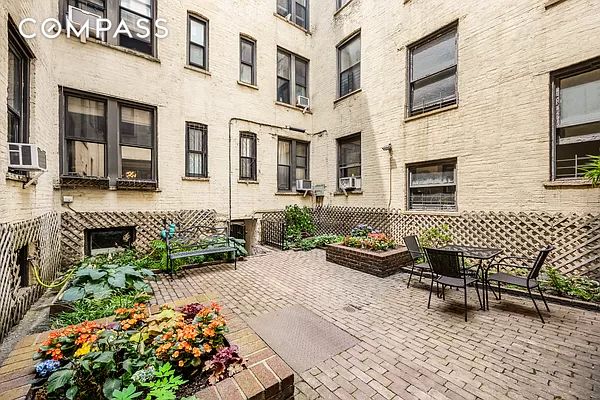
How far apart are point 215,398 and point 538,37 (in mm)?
8883

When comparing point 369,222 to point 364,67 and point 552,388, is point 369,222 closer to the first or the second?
point 364,67

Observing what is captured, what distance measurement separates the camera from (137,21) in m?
7.68

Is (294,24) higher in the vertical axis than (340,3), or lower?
lower

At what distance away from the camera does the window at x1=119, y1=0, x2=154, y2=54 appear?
7449 mm

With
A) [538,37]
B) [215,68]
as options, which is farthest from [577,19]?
[215,68]

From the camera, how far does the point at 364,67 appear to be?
31.6ft

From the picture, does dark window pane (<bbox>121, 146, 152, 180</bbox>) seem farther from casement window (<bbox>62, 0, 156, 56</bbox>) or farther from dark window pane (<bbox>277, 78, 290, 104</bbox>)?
dark window pane (<bbox>277, 78, 290, 104</bbox>)

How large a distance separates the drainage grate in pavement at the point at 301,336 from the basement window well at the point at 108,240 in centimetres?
570

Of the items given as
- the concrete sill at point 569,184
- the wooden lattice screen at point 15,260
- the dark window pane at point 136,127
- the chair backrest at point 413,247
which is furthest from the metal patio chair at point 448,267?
the dark window pane at point 136,127

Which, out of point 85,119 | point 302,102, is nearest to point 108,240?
point 85,119

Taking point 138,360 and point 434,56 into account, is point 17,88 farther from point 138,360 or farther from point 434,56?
point 434,56

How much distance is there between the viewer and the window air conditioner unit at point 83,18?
257 inches

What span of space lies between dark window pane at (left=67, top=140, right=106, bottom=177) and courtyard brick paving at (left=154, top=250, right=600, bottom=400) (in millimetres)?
3946

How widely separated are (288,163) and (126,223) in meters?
6.59
